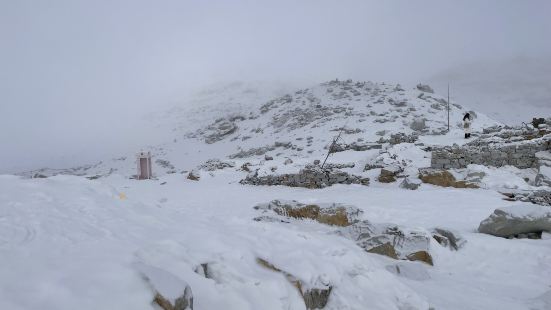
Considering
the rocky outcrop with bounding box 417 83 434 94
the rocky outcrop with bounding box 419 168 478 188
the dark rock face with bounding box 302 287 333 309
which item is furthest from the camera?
the rocky outcrop with bounding box 417 83 434 94

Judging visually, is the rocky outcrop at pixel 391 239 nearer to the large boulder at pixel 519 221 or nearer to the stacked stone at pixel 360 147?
the large boulder at pixel 519 221

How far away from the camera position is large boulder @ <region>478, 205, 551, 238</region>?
24.0 ft

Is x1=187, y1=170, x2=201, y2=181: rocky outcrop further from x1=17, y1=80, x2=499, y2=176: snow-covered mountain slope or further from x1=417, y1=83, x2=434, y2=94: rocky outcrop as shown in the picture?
x1=417, y1=83, x2=434, y2=94: rocky outcrop

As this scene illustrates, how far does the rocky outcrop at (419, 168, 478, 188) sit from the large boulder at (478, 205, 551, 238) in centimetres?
436

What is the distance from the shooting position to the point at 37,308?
247 cm

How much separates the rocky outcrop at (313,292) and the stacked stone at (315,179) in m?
9.92

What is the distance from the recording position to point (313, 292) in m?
4.04

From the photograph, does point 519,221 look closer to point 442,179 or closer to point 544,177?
point 442,179

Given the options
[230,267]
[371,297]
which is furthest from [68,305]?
[371,297]

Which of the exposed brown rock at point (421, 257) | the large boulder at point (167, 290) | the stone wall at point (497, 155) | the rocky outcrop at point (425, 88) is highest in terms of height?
the rocky outcrop at point (425, 88)

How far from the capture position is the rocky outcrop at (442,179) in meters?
11.9

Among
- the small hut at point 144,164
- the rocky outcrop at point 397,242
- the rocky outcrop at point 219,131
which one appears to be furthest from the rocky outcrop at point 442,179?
the rocky outcrop at point 219,131

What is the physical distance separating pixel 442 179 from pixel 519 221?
498 centimetres

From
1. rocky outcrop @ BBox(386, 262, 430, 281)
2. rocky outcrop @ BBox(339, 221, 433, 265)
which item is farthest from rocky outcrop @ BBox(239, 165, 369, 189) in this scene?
rocky outcrop @ BBox(386, 262, 430, 281)
